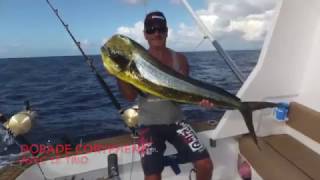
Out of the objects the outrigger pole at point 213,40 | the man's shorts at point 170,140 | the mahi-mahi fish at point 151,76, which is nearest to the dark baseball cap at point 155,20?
the mahi-mahi fish at point 151,76

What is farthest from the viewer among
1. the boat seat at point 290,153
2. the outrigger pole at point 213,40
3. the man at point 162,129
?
the outrigger pole at point 213,40

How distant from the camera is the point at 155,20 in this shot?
262 centimetres

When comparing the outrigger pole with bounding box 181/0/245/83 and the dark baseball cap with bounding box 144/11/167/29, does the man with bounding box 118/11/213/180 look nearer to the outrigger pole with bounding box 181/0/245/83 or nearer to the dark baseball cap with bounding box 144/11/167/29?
the dark baseball cap with bounding box 144/11/167/29

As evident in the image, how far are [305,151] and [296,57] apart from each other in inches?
47.7

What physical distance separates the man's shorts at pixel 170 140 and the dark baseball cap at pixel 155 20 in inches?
37.5

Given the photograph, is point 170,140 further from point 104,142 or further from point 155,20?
point 155,20

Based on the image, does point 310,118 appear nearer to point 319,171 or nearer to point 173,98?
point 319,171

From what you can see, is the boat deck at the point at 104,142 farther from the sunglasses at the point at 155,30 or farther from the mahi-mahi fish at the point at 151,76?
the mahi-mahi fish at the point at 151,76

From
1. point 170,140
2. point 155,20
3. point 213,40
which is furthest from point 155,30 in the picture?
point 213,40

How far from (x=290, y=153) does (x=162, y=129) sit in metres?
1.50

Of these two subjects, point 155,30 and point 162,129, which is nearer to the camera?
point 155,30

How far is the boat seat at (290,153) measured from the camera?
300 centimetres

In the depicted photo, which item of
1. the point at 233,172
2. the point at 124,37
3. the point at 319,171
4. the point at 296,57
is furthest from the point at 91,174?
the point at 296,57

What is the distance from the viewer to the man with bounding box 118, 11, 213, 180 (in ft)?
9.14
